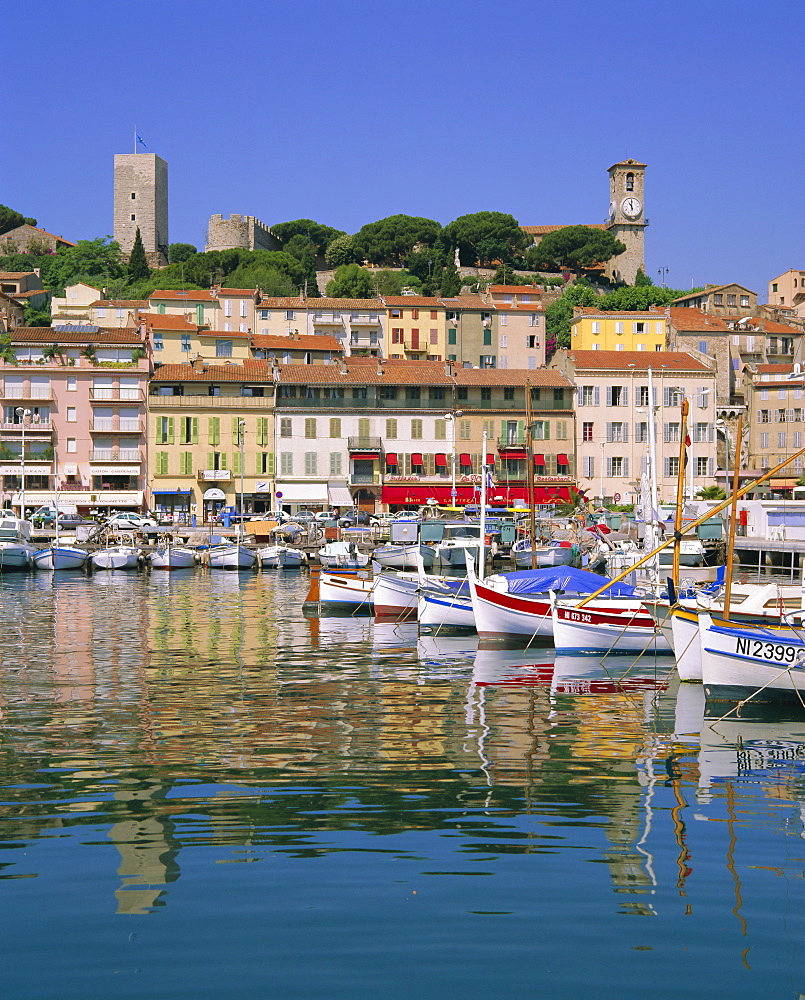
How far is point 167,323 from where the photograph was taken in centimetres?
9112

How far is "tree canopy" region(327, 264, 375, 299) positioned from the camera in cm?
12062

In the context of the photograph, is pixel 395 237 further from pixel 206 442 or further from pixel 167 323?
pixel 206 442

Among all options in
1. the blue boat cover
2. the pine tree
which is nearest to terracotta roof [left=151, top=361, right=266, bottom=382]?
the blue boat cover

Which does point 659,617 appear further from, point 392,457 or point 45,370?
point 45,370

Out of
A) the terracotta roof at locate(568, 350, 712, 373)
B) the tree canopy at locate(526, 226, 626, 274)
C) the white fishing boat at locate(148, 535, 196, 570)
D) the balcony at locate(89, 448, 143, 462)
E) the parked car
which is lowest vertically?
the white fishing boat at locate(148, 535, 196, 570)

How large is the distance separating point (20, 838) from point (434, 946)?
5.37m

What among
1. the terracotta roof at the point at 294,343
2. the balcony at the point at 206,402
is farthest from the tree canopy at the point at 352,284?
the balcony at the point at 206,402

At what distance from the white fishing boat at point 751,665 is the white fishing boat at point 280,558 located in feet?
138

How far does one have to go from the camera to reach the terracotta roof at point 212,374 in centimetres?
7919

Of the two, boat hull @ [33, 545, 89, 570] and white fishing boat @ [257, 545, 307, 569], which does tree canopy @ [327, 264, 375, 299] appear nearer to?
white fishing boat @ [257, 545, 307, 569]

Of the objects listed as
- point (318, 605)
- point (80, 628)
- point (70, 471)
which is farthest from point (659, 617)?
point (70, 471)

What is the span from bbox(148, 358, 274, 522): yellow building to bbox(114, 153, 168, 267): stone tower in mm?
78771

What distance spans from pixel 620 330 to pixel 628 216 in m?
66.2

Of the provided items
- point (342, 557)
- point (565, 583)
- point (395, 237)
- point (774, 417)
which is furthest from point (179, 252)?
point (565, 583)
